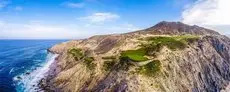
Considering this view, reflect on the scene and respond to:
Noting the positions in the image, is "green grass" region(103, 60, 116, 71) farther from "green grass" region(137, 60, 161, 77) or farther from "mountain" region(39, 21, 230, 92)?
"green grass" region(137, 60, 161, 77)

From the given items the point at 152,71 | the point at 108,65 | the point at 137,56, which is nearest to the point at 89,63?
the point at 108,65

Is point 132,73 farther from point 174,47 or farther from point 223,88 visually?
A: point 223,88

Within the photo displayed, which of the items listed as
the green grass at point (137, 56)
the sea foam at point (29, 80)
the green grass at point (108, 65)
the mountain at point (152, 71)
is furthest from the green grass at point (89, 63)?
the sea foam at point (29, 80)

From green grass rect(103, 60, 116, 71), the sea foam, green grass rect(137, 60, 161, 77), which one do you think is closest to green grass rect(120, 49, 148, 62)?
green grass rect(137, 60, 161, 77)

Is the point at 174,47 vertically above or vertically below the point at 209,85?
above

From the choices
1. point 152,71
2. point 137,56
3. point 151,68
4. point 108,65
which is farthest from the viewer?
point 137,56

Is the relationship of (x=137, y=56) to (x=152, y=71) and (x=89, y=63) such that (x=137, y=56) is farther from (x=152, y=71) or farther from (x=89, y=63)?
(x=89, y=63)

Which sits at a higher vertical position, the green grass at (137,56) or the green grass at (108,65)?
the green grass at (137,56)

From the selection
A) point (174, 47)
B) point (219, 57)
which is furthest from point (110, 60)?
point (219, 57)

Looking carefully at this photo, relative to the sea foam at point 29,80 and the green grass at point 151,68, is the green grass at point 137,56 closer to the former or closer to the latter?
the green grass at point 151,68
